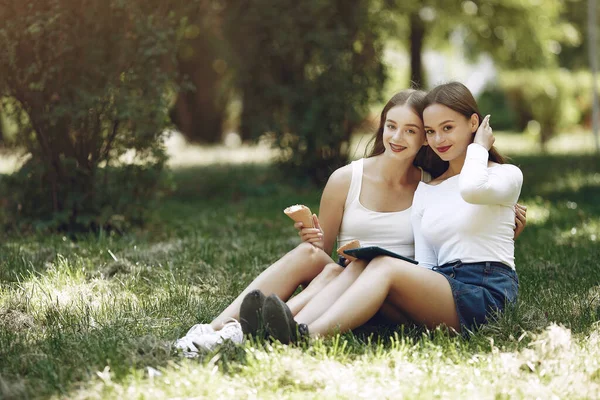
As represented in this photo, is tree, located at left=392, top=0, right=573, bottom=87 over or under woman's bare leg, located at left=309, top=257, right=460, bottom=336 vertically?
over

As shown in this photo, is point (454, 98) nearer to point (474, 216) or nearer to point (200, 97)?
point (474, 216)

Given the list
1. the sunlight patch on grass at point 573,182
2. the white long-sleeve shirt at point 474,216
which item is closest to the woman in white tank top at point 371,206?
the white long-sleeve shirt at point 474,216

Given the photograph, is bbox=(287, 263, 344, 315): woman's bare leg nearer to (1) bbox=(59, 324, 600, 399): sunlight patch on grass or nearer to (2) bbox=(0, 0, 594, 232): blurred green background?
(1) bbox=(59, 324, 600, 399): sunlight patch on grass

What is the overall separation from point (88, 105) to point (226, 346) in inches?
139

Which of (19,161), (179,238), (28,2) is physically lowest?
(179,238)

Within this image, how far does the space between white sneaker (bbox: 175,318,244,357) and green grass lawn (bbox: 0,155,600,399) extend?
61mm

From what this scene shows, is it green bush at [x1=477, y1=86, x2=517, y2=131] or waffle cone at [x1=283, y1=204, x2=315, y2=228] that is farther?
green bush at [x1=477, y1=86, x2=517, y2=131]

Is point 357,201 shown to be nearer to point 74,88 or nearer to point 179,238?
point 179,238

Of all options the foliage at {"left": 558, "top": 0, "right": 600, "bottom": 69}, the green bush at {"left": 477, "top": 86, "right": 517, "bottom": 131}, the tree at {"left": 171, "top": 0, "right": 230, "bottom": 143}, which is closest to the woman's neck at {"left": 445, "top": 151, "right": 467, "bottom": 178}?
the tree at {"left": 171, "top": 0, "right": 230, "bottom": 143}

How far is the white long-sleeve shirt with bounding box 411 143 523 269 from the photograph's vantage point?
143 inches

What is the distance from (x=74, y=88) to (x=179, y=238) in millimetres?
1509

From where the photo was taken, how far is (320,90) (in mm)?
9242

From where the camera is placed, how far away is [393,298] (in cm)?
366

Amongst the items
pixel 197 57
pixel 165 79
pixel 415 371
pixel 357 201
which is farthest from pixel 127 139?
pixel 197 57
